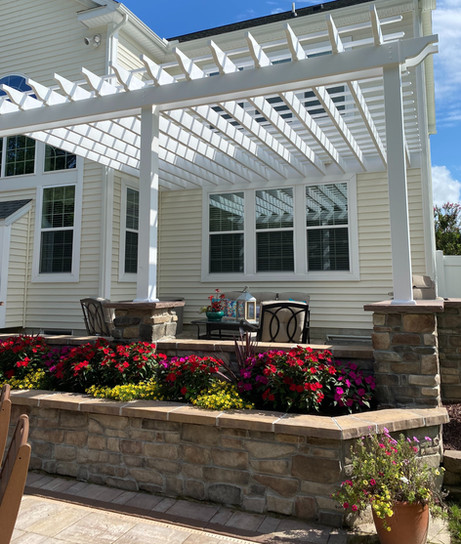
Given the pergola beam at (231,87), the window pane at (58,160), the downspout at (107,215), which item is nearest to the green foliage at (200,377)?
the pergola beam at (231,87)

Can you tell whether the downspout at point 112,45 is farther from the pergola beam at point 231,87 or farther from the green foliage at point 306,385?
the green foliage at point 306,385

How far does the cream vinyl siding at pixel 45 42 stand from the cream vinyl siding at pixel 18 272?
2849 millimetres

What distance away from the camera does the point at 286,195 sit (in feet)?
25.2

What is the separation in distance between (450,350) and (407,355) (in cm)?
129

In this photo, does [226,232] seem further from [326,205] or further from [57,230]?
[57,230]

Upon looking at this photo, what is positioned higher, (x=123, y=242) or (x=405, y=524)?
(x=123, y=242)

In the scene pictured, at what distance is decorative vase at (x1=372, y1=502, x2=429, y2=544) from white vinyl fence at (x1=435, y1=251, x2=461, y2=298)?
20.3 ft

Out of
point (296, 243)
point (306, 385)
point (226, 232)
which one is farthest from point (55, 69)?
point (306, 385)

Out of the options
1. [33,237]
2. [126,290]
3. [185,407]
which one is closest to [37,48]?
[33,237]

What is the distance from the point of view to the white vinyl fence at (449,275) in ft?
25.5

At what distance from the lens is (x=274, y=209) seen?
774 cm

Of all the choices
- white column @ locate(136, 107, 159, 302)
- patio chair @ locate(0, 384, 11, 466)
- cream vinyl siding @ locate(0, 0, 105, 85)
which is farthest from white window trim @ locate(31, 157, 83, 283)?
patio chair @ locate(0, 384, 11, 466)

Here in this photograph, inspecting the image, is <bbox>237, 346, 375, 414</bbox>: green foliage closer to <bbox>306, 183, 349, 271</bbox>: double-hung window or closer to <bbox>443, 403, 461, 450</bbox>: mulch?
<bbox>443, 403, 461, 450</bbox>: mulch

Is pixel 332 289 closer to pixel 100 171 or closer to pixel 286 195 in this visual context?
pixel 286 195
